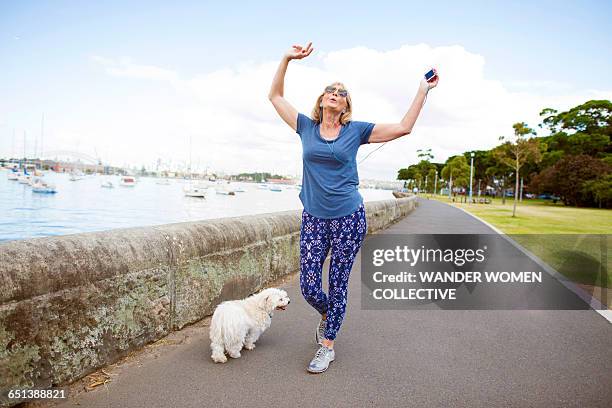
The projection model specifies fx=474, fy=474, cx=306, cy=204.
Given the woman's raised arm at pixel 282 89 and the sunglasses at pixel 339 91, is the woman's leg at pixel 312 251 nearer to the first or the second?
the woman's raised arm at pixel 282 89

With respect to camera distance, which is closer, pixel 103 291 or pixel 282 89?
pixel 103 291

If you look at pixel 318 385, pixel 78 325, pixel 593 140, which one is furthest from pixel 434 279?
pixel 593 140

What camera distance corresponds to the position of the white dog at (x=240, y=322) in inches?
148

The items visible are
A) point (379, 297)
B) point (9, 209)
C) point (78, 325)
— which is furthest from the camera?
point (9, 209)

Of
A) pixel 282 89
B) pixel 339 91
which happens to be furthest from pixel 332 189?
pixel 282 89

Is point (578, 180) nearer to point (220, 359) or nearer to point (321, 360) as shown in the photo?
point (321, 360)

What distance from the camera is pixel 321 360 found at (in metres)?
3.67

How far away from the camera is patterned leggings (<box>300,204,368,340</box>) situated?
147 inches

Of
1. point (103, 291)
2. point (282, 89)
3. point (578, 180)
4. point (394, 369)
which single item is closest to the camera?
point (103, 291)

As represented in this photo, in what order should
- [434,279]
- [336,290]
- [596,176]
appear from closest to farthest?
[336,290], [434,279], [596,176]

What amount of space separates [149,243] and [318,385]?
1.82 meters

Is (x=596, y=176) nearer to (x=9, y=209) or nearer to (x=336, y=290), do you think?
(x=336, y=290)

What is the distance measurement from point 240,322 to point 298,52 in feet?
7.44

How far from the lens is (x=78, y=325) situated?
323cm
